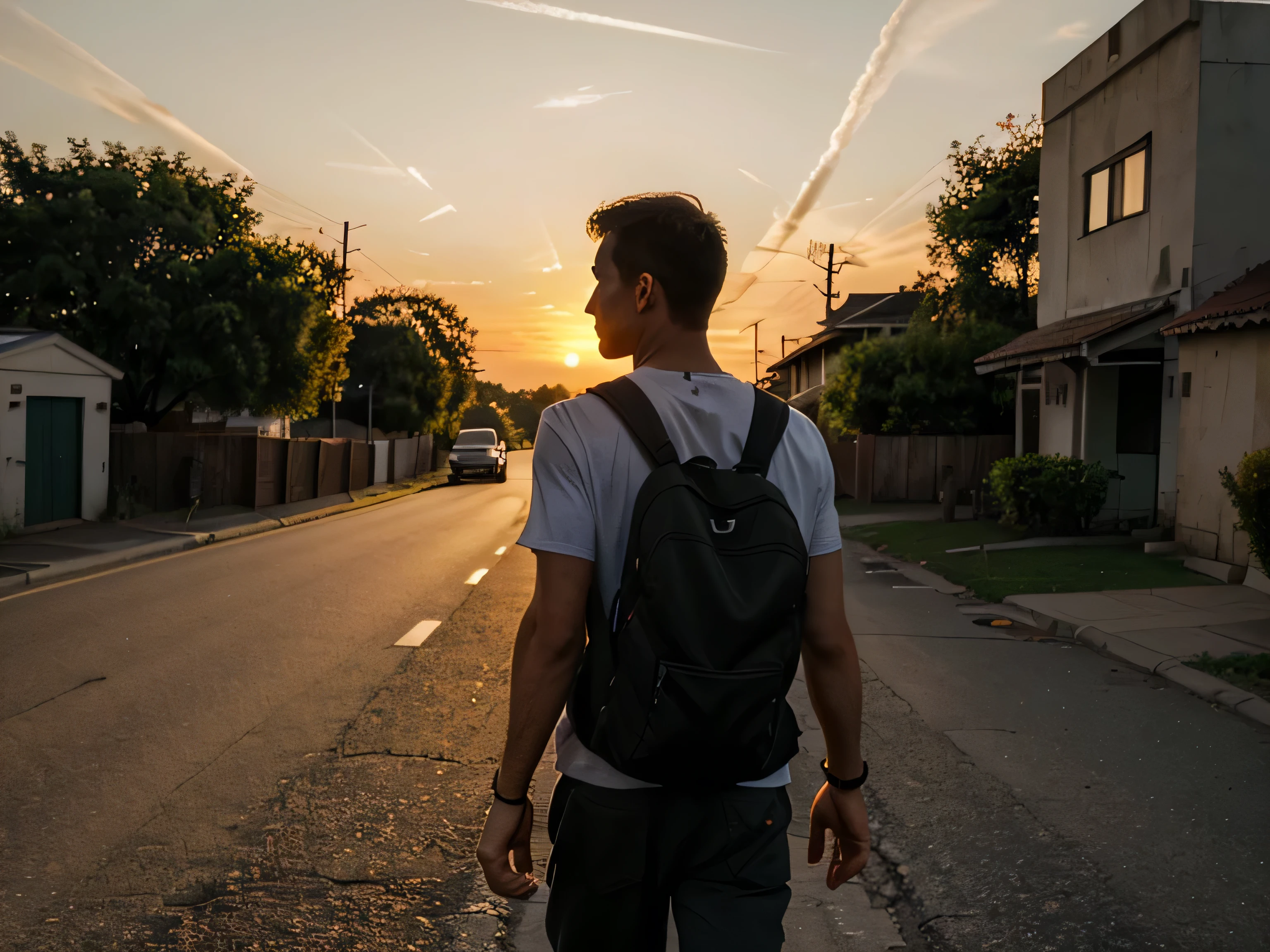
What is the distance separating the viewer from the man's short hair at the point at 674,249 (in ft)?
6.65

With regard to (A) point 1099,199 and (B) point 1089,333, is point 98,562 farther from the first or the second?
(A) point 1099,199

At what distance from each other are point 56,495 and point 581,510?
64.2ft

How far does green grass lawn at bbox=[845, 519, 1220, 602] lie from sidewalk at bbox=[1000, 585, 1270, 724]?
0.41 m

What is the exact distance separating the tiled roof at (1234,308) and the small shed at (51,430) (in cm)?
1730

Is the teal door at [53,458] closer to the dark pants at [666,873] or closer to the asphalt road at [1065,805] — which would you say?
the asphalt road at [1065,805]

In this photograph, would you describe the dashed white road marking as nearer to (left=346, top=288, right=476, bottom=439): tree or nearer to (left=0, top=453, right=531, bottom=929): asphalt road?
(left=0, top=453, right=531, bottom=929): asphalt road

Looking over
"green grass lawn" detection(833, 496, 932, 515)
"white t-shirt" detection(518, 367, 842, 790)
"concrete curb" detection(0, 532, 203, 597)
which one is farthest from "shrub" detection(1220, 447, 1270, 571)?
"green grass lawn" detection(833, 496, 932, 515)

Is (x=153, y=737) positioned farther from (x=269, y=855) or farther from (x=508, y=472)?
(x=508, y=472)

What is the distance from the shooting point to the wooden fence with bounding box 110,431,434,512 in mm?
22250

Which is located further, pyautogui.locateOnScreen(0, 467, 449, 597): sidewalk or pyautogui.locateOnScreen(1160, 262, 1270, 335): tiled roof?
pyautogui.locateOnScreen(0, 467, 449, 597): sidewalk

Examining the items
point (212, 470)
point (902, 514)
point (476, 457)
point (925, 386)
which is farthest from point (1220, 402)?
point (476, 457)

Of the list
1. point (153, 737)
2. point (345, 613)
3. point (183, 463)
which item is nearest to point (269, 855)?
point (153, 737)

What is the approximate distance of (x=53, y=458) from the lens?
1862 centimetres

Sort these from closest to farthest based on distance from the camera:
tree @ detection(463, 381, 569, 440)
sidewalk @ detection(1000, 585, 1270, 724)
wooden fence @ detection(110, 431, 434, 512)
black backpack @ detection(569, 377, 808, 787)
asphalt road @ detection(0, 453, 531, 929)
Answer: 1. black backpack @ detection(569, 377, 808, 787)
2. asphalt road @ detection(0, 453, 531, 929)
3. sidewalk @ detection(1000, 585, 1270, 724)
4. wooden fence @ detection(110, 431, 434, 512)
5. tree @ detection(463, 381, 569, 440)
